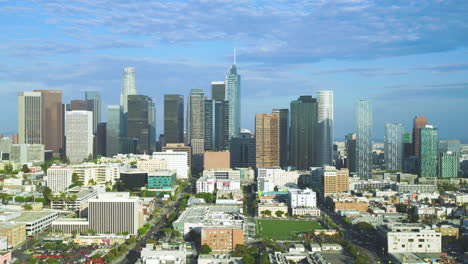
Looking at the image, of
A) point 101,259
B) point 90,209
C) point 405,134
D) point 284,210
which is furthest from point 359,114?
point 101,259

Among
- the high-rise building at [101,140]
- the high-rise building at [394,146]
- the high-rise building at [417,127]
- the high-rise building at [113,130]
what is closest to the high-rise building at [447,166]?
the high-rise building at [417,127]

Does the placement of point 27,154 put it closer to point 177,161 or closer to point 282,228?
point 177,161

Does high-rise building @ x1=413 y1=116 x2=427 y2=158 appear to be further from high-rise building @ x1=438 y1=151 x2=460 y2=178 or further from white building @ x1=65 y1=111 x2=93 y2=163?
white building @ x1=65 y1=111 x2=93 y2=163

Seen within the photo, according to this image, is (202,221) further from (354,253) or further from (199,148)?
(199,148)

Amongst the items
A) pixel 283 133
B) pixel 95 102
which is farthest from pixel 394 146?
pixel 95 102

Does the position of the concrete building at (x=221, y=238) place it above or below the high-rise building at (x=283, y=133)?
below

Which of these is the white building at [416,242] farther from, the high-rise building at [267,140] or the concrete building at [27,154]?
the concrete building at [27,154]
